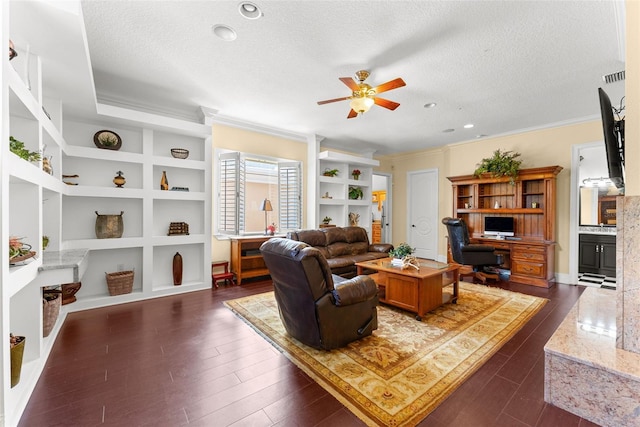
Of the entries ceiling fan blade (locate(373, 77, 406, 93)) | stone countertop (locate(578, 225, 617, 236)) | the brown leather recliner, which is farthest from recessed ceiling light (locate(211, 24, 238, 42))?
stone countertop (locate(578, 225, 617, 236))

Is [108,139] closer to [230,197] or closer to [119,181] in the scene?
[119,181]

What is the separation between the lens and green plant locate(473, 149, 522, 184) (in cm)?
518

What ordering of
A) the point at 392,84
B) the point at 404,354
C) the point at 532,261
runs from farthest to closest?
the point at 532,261
the point at 392,84
the point at 404,354

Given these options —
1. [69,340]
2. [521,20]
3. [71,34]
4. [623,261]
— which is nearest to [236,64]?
[71,34]

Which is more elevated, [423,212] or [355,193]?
[355,193]

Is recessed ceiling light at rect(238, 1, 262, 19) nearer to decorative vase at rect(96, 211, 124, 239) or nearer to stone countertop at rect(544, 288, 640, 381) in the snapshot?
decorative vase at rect(96, 211, 124, 239)

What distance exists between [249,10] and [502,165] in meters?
5.18

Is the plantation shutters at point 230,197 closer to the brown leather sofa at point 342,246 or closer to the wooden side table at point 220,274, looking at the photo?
the wooden side table at point 220,274

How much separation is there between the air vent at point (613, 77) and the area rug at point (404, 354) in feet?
9.55

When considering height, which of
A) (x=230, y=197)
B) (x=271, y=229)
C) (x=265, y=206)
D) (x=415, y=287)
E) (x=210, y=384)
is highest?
(x=230, y=197)

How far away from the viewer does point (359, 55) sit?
2885mm

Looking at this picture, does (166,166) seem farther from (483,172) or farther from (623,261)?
(483,172)

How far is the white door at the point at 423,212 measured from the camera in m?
7.04

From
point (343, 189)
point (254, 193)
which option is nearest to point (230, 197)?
point (254, 193)
